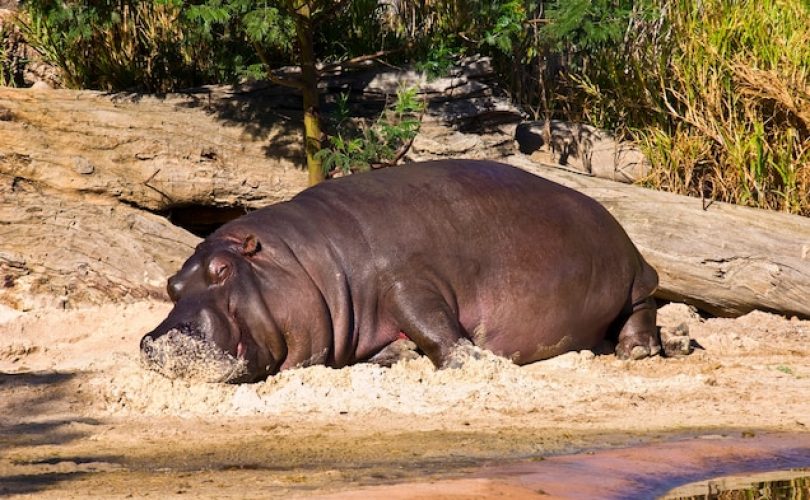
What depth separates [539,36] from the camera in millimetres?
9664

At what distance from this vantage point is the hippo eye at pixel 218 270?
20.0 ft

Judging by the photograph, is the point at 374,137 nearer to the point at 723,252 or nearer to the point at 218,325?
the point at 723,252

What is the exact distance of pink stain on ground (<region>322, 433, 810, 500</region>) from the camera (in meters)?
4.11

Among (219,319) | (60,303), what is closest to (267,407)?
(219,319)

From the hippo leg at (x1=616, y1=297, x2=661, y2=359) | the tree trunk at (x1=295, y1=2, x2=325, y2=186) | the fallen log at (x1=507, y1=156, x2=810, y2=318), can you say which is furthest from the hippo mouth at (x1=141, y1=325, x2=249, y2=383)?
the fallen log at (x1=507, y1=156, x2=810, y2=318)

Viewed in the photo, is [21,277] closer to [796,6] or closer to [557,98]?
[557,98]

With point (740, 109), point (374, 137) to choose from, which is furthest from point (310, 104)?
point (740, 109)

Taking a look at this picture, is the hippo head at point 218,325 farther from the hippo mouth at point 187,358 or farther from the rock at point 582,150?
the rock at point 582,150

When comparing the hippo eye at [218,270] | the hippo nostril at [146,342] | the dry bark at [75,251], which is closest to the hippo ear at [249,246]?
the hippo eye at [218,270]

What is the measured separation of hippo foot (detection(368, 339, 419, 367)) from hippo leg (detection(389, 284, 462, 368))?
0.13 feet

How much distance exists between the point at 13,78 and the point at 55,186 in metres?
1.66

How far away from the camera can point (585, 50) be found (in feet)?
33.3

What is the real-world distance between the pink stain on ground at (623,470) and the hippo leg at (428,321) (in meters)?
1.43

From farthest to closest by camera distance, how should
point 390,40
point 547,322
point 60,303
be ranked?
1. point 390,40
2. point 60,303
3. point 547,322
